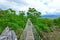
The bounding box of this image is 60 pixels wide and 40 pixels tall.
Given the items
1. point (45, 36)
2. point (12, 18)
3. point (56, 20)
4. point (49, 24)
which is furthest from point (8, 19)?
point (56, 20)

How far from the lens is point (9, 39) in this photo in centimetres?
739

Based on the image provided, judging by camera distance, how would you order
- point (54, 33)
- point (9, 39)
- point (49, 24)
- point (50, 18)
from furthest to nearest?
point (50, 18) < point (49, 24) < point (54, 33) < point (9, 39)

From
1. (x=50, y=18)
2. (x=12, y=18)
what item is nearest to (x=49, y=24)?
(x=50, y=18)

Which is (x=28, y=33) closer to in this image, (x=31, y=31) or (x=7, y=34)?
(x=31, y=31)

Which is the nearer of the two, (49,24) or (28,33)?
(28,33)

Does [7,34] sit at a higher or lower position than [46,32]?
higher

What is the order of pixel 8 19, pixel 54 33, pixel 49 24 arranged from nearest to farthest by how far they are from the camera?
pixel 8 19, pixel 54 33, pixel 49 24

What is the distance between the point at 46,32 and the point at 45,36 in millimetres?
2299

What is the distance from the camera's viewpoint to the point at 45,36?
2544 cm

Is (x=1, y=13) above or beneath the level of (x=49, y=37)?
above

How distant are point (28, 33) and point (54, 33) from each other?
1986 cm

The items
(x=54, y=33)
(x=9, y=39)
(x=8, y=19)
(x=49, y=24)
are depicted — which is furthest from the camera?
(x=49, y=24)

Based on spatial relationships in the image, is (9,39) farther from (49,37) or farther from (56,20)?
(56,20)

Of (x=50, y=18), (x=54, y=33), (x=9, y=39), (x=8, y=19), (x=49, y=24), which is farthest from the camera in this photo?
(x=50, y=18)
